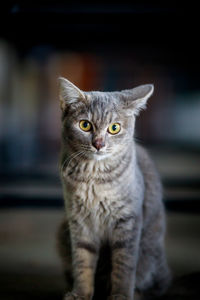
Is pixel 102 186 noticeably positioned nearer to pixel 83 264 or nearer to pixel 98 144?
pixel 98 144

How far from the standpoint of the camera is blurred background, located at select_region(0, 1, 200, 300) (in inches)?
65.8

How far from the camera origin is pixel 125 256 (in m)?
1.19

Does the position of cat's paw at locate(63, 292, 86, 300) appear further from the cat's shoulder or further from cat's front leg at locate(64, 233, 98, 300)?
the cat's shoulder

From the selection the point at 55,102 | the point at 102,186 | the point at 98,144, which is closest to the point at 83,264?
the point at 102,186

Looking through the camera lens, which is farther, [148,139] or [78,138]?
[148,139]

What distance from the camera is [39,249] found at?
1.83m

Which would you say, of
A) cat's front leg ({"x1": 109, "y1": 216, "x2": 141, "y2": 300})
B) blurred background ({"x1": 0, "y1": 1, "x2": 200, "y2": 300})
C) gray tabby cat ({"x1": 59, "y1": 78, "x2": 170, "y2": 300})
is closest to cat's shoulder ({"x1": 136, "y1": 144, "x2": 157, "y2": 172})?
gray tabby cat ({"x1": 59, "y1": 78, "x2": 170, "y2": 300})

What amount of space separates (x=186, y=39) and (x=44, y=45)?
84cm

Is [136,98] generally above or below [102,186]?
above

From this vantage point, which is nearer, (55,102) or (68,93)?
(68,93)

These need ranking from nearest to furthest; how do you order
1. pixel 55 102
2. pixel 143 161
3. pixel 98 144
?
pixel 98 144, pixel 143 161, pixel 55 102

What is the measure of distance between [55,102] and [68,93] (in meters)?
1.88

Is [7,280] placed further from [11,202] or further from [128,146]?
[11,202]

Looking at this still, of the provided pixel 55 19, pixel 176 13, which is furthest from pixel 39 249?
pixel 176 13
